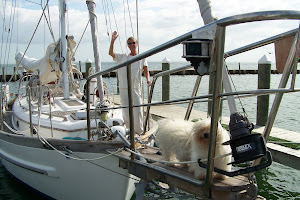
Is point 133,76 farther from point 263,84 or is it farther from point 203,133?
point 263,84

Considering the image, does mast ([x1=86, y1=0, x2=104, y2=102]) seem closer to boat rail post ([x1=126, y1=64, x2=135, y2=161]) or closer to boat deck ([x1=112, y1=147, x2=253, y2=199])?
boat deck ([x1=112, y1=147, x2=253, y2=199])

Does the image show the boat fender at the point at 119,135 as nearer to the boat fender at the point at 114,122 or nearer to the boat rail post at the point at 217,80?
the boat fender at the point at 114,122

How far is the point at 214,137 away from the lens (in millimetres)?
2418

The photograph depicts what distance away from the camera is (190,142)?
3.12 meters

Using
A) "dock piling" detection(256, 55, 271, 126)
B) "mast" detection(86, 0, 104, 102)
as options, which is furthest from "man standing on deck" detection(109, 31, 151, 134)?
"dock piling" detection(256, 55, 271, 126)

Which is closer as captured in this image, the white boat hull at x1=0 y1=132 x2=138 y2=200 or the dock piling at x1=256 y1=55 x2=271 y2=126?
the white boat hull at x1=0 y1=132 x2=138 y2=200

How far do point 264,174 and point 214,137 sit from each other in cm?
481

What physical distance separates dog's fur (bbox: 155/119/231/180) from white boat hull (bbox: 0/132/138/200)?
93cm

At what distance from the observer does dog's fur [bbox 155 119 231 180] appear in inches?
107

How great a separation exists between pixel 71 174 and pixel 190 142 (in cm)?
223

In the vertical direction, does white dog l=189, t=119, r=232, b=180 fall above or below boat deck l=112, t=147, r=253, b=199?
above

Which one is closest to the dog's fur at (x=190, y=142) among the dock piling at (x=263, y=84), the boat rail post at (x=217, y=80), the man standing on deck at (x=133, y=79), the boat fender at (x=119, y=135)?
the boat rail post at (x=217, y=80)

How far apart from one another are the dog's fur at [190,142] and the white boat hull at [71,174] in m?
0.93

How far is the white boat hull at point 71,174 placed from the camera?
169 inches
